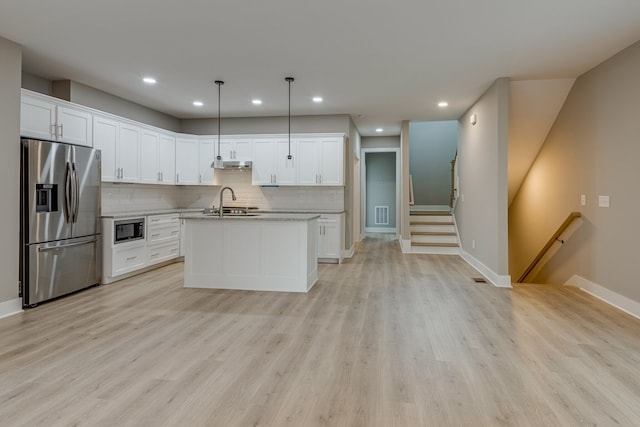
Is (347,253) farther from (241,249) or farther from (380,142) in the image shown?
(380,142)

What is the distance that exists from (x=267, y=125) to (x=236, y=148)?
82 cm

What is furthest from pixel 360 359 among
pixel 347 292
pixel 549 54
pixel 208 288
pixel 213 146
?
pixel 213 146

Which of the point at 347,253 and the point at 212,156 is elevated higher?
the point at 212,156

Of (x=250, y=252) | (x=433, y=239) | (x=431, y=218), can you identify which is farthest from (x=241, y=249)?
(x=431, y=218)

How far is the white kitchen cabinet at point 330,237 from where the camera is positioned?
21.9 feet

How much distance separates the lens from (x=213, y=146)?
723 centimetres

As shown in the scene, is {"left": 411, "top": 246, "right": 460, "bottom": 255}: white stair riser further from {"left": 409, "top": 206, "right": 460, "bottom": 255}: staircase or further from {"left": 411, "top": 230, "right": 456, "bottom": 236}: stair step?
{"left": 411, "top": 230, "right": 456, "bottom": 236}: stair step

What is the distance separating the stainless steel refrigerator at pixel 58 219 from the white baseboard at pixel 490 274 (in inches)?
214

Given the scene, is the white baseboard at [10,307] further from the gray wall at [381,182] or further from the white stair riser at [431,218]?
the gray wall at [381,182]

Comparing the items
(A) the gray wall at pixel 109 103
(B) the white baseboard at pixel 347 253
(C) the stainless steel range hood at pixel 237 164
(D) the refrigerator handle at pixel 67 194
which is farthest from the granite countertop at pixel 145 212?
(B) the white baseboard at pixel 347 253

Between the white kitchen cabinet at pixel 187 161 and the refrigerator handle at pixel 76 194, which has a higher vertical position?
the white kitchen cabinet at pixel 187 161

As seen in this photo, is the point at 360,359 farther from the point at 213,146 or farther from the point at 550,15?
the point at 213,146

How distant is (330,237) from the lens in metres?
6.69

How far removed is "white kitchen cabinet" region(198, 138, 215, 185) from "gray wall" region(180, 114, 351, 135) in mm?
459
